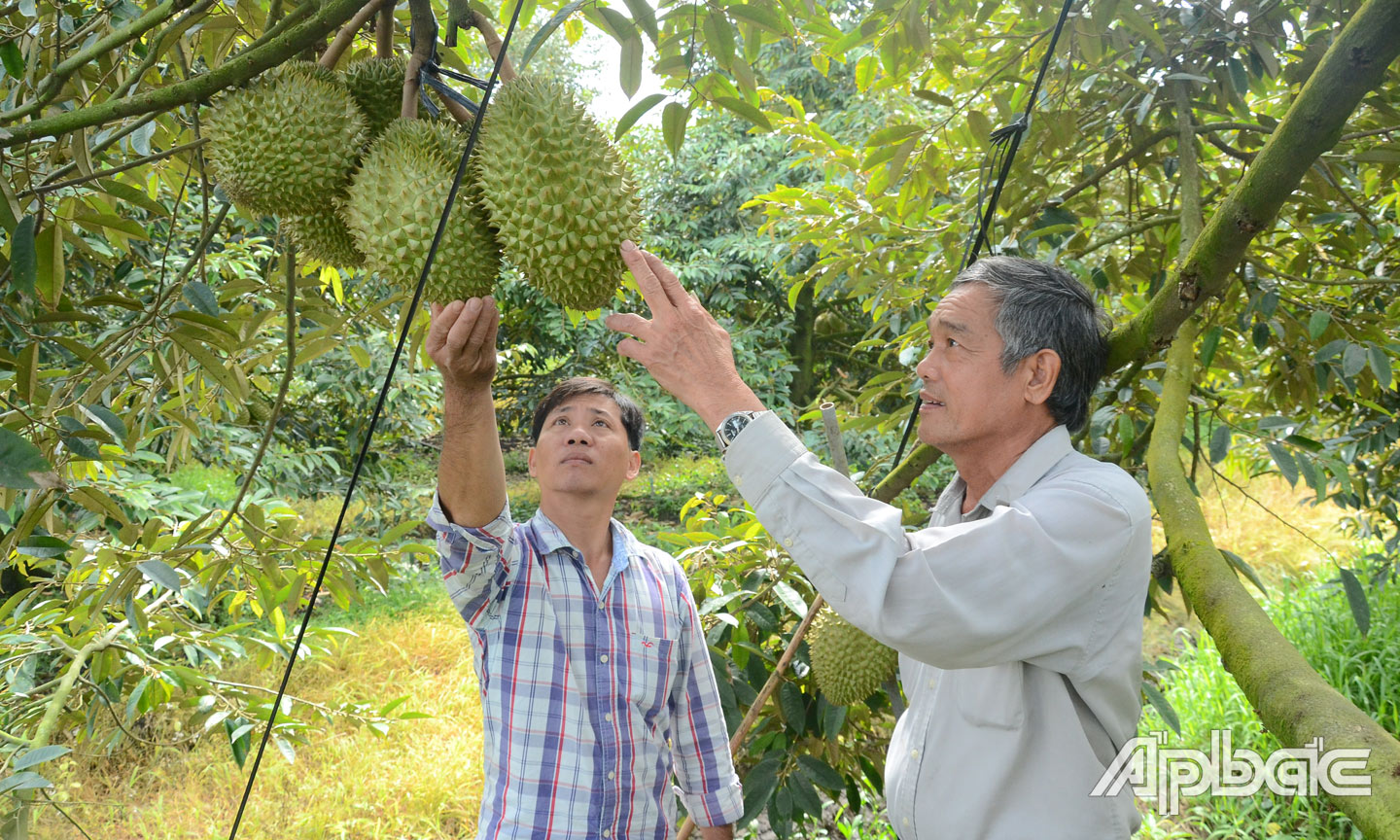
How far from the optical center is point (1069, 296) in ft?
4.44

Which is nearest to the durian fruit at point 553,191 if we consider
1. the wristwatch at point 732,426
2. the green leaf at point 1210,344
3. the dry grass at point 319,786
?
the wristwatch at point 732,426

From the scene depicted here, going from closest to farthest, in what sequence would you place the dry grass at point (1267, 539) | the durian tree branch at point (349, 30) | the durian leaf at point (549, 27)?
the durian leaf at point (549, 27)
the durian tree branch at point (349, 30)
the dry grass at point (1267, 539)

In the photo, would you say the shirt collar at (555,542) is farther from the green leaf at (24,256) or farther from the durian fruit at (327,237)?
the green leaf at (24,256)

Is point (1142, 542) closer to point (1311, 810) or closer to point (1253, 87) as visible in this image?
point (1253, 87)

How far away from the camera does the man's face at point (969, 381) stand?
1316 mm

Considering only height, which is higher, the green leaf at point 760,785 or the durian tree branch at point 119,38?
the durian tree branch at point 119,38

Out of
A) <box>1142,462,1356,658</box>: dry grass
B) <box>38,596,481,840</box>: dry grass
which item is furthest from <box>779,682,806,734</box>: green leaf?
<box>1142,462,1356,658</box>: dry grass

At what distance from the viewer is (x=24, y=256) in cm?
90

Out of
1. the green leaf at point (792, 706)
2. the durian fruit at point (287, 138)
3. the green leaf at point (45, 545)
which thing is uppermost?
the durian fruit at point (287, 138)

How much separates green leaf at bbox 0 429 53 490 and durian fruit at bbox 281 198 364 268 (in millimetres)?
326

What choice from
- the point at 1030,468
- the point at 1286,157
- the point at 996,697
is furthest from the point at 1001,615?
the point at 1286,157

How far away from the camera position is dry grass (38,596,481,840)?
10.9 feet

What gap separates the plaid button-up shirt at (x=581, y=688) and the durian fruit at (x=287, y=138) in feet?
2.17

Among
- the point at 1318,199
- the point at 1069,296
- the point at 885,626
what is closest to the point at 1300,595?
the point at 1318,199
